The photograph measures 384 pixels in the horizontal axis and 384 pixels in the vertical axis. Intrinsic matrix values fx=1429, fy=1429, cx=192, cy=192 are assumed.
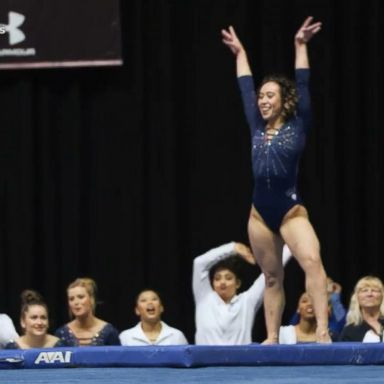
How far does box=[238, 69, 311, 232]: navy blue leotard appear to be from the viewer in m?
6.16

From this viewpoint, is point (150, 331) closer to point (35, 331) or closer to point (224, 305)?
point (224, 305)

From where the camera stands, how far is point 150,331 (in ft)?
24.2

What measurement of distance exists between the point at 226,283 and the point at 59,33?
2.14 m

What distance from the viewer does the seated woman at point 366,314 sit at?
22.5 feet

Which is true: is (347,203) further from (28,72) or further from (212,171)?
(28,72)

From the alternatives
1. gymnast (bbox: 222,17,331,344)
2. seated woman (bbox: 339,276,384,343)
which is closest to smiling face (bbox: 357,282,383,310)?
seated woman (bbox: 339,276,384,343)

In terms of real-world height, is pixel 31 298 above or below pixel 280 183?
below

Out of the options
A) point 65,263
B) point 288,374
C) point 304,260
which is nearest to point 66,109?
point 65,263

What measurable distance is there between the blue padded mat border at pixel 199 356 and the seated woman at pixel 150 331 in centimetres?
142

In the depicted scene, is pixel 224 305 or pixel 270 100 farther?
pixel 224 305

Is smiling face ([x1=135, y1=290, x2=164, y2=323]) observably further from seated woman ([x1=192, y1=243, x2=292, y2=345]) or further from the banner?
the banner

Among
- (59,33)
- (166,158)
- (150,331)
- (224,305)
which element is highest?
(59,33)

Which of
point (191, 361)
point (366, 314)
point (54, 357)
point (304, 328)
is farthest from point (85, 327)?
point (191, 361)

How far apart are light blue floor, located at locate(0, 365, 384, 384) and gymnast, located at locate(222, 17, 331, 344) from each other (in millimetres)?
628
